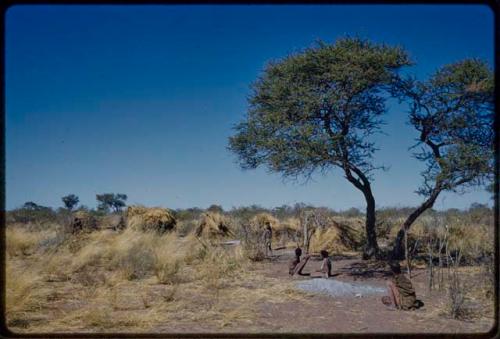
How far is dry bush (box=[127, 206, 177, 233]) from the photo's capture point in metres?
18.6

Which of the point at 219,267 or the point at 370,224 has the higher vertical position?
the point at 370,224

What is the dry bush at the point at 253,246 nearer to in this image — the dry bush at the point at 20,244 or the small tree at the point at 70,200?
the dry bush at the point at 20,244

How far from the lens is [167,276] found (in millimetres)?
10383

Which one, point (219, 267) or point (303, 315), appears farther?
point (219, 267)

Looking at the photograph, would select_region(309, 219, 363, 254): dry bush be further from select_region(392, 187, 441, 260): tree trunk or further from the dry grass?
the dry grass

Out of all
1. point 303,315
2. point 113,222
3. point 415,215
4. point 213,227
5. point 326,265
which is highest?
point 415,215

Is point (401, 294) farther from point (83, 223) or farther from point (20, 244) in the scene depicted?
point (83, 223)

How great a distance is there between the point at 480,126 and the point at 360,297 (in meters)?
6.15

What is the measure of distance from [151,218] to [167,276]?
9.28m

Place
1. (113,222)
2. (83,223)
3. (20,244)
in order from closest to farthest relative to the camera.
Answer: (20,244) → (83,223) → (113,222)

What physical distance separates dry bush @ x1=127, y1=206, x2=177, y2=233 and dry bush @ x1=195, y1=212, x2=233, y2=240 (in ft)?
4.07

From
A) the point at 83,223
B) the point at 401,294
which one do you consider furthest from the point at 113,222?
the point at 401,294

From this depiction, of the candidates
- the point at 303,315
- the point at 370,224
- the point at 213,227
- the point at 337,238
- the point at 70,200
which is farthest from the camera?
the point at 70,200

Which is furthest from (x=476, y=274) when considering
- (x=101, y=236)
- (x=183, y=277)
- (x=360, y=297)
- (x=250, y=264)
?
(x=101, y=236)
